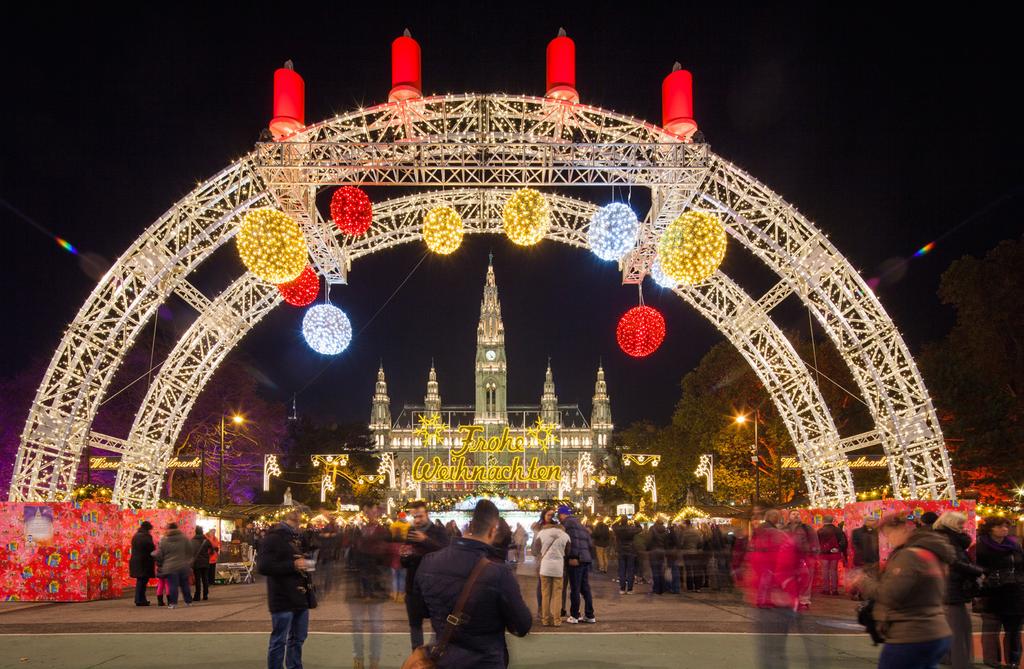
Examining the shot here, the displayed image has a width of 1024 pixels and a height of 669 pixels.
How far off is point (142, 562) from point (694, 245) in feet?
34.8

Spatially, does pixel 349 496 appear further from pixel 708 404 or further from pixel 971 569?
pixel 971 569

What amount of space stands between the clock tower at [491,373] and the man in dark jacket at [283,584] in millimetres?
128476

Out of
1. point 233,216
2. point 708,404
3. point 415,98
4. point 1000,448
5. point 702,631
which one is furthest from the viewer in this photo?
point 708,404

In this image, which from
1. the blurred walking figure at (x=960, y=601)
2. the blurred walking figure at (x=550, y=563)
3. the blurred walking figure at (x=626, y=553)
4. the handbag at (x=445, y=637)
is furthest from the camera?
the blurred walking figure at (x=626, y=553)

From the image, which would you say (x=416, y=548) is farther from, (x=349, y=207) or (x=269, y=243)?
(x=349, y=207)

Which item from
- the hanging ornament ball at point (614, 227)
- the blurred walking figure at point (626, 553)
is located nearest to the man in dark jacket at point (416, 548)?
the hanging ornament ball at point (614, 227)

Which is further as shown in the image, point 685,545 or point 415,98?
point 685,545

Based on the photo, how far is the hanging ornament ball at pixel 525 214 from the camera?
575 inches

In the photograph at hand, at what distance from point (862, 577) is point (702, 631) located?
5533 mm

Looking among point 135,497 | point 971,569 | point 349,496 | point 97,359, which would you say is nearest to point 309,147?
point 97,359

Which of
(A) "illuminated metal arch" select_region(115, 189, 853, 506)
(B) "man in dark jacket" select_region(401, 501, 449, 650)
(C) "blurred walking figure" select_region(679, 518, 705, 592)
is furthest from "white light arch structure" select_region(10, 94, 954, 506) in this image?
(B) "man in dark jacket" select_region(401, 501, 449, 650)

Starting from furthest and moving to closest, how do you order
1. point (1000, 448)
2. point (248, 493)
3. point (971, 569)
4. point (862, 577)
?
1. point (248, 493)
2. point (1000, 448)
3. point (971, 569)
4. point (862, 577)

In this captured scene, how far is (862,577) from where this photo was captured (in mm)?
5648

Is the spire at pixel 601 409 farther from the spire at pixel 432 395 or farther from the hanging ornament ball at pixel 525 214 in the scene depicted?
the hanging ornament ball at pixel 525 214
